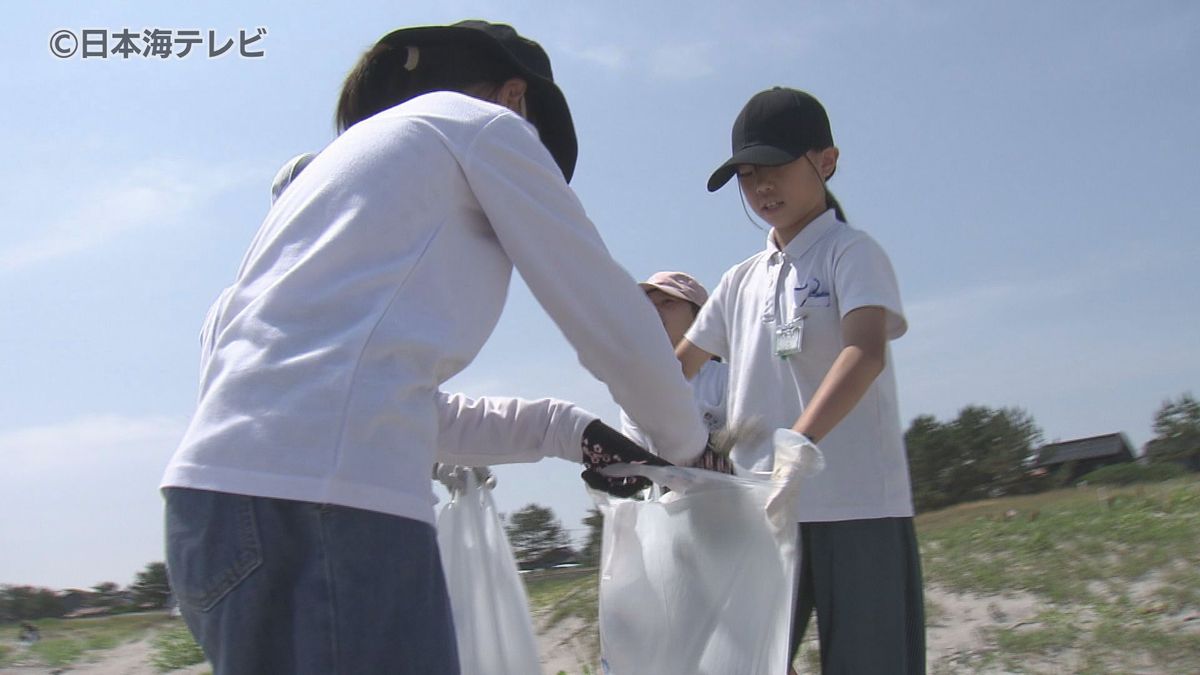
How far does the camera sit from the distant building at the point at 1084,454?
9.48 metres

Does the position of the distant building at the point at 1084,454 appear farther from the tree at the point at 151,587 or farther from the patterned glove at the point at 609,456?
the patterned glove at the point at 609,456

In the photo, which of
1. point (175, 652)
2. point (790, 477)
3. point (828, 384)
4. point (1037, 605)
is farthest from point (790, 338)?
point (175, 652)

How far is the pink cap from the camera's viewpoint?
11.8 feet

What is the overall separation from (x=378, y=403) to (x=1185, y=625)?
A: 343 cm

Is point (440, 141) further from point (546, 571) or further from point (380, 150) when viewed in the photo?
point (546, 571)

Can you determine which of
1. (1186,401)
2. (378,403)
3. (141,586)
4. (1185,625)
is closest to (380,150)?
(378,403)

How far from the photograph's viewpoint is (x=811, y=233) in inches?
102

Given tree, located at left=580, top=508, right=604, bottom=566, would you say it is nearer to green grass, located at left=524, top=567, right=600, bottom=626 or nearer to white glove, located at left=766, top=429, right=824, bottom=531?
white glove, located at left=766, top=429, right=824, bottom=531

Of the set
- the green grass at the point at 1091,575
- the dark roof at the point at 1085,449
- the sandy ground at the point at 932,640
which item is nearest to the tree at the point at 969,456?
the dark roof at the point at 1085,449

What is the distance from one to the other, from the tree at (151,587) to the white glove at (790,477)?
3.43 meters

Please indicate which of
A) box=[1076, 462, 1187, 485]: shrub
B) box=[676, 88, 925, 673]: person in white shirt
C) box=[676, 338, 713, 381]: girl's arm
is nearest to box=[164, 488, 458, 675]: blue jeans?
box=[676, 88, 925, 673]: person in white shirt

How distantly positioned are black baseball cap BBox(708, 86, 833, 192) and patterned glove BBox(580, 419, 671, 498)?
0.89 metres

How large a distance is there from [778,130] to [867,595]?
3.18 ft

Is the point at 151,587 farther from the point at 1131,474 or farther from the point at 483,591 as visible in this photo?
the point at 1131,474
